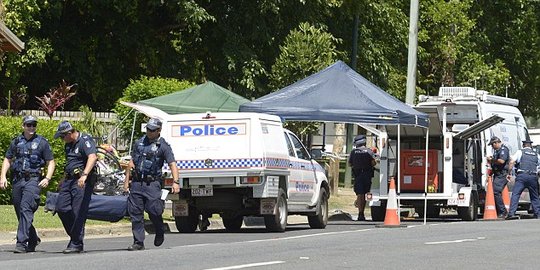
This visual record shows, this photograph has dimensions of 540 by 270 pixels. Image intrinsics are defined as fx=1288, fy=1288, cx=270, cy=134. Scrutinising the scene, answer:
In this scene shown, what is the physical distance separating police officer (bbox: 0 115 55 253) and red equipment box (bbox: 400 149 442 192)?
12396mm

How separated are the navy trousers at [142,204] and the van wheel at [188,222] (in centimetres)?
530

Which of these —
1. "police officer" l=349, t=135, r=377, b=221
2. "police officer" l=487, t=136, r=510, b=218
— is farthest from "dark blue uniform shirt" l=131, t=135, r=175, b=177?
"police officer" l=487, t=136, r=510, b=218

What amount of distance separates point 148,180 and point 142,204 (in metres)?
0.33

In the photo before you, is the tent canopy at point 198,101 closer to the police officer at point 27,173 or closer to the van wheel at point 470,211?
the van wheel at point 470,211

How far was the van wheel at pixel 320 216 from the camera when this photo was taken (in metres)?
24.3

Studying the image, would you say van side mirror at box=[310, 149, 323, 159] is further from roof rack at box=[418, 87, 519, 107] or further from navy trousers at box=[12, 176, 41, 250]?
navy trousers at box=[12, 176, 41, 250]

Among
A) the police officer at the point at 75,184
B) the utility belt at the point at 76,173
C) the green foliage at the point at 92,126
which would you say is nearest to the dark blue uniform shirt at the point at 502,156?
the green foliage at the point at 92,126

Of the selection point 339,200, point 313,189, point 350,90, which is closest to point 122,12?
point 339,200

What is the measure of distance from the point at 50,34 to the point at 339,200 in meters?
10.3

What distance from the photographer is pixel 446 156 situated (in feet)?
90.0

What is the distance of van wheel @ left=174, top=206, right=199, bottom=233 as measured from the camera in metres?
22.7

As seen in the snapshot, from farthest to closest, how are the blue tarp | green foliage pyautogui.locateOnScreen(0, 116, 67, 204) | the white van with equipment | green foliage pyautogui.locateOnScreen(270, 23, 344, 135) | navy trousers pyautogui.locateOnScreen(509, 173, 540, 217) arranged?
green foliage pyautogui.locateOnScreen(270, 23, 344, 135), navy trousers pyautogui.locateOnScreen(509, 173, 540, 217), the white van with equipment, green foliage pyautogui.locateOnScreen(0, 116, 67, 204), the blue tarp

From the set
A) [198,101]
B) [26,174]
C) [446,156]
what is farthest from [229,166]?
[198,101]

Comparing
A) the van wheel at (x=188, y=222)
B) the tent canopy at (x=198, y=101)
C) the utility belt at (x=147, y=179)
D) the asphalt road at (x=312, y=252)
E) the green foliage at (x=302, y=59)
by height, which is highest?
the green foliage at (x=302, y=59)
